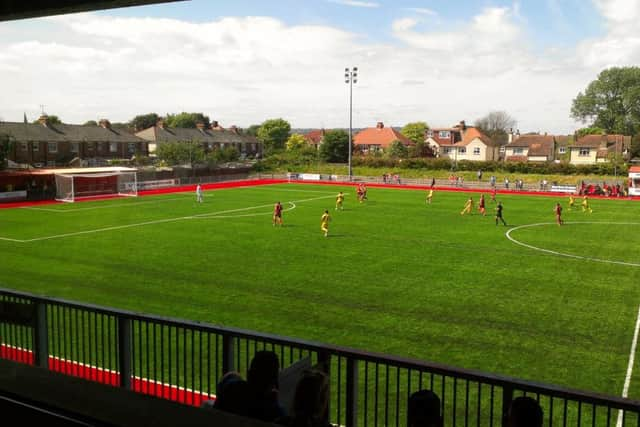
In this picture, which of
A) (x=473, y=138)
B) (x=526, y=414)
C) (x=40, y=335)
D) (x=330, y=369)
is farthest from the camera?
(x=473, y=138)

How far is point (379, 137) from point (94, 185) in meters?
79.0

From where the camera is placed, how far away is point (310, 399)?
3596 millimetres

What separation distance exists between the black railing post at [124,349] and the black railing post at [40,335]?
1.01 meters

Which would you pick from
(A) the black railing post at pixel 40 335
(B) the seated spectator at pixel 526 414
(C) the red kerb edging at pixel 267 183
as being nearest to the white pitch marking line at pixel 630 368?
(B) the seated spectator at pixel 526 414

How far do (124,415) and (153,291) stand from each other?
15328 millimetres

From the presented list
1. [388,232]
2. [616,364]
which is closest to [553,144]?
[388,232]

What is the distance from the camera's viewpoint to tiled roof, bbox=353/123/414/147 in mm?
121000

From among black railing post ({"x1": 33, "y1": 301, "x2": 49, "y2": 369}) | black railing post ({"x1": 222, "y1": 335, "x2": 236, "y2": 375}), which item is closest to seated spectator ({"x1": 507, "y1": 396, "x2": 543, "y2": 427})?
black railing post ({"x1": 222, "y1": 335, "x2": 236, "y2": 375})

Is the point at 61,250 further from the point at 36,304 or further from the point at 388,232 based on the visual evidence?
the point at 36,304

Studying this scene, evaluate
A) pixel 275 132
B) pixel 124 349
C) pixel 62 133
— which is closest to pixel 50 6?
pixel 124 349

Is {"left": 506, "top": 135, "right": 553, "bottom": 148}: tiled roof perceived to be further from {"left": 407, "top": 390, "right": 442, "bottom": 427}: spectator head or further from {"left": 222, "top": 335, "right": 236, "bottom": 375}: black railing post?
{"left": 407, "top": 390, "right": 442, "bottom": 427}: spectator head

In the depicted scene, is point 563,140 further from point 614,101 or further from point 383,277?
point 383,277

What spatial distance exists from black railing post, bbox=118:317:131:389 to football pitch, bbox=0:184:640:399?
6431 millimetres

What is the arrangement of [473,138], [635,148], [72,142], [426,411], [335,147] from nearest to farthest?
[426,411] → [72,142] → [335,147] → [635,148] → [473,138]
